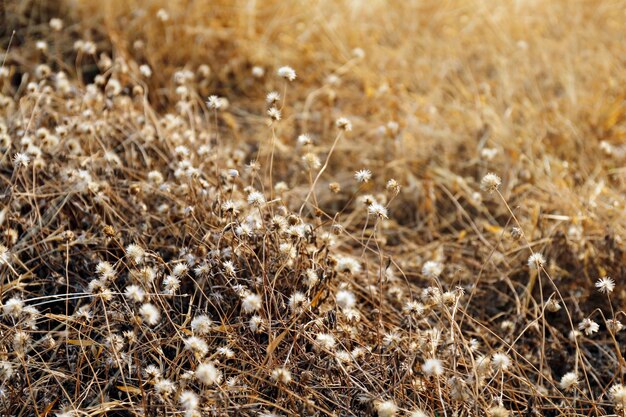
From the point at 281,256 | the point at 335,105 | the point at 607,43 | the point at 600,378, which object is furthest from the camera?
the point at 607,43

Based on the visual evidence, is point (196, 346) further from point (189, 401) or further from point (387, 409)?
point (387, 409)

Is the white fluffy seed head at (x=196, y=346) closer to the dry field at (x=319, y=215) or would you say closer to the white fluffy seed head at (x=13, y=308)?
the dry field at (x=319, y=215)

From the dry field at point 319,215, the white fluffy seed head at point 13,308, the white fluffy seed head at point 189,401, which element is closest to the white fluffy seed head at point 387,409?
the dry field at point 319,215

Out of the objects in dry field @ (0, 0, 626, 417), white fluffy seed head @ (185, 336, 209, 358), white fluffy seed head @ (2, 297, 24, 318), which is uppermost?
white fluffy seed head @ (185, 336, 209, 358)

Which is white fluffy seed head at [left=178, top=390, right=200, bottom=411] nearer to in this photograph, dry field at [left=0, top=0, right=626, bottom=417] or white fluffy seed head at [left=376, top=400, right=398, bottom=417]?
dry field at [left=0, top=0, right=626, bottom=417]

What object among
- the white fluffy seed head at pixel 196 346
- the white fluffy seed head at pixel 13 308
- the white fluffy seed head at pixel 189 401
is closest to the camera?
the white fluffy seed head at pixel 189 401

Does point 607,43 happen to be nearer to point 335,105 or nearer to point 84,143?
point 335,105

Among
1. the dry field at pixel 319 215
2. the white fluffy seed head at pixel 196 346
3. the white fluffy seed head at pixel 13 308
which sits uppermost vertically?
the white fluffy seed head at pixel 196 346

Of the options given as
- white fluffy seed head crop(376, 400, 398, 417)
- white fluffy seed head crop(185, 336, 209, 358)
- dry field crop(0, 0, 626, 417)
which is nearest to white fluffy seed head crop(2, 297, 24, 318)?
dry field crop(0, 0, 626, 417)

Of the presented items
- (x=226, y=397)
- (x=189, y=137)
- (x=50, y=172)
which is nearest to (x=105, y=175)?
(x=50, y=172)
